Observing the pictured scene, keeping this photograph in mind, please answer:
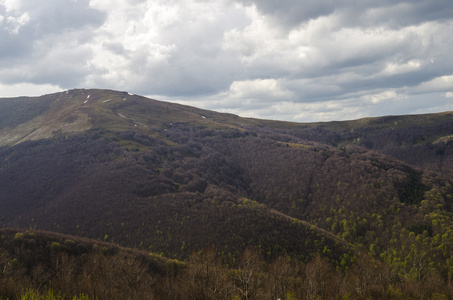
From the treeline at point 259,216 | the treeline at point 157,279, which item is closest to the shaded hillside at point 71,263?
the treeline at point 157,279

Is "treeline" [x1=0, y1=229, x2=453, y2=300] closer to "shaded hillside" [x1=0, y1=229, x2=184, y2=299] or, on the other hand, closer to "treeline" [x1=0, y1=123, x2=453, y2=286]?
"shaded hillside" [x1=0, y1=229, x2=184, y2=299]

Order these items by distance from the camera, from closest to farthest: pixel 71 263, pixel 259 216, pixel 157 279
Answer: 1. pixel 71 263
2. pixel 157 279
3. pixel 259 216

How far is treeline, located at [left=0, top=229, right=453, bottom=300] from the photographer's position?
42.0 meters

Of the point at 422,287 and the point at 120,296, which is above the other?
the point at 120,296

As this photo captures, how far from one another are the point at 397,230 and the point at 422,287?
88.4 metres

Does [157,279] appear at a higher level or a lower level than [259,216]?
higher

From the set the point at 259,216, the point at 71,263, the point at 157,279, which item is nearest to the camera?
the point at 71,263

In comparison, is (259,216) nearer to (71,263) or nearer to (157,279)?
(157,279)

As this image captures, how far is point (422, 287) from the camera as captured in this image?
61.0 meters

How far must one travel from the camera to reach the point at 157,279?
3162 inches

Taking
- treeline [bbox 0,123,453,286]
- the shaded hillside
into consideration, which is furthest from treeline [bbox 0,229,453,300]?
treeline [bbox 0,123,453,286]

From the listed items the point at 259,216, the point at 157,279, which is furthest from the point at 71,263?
the point at 259,216

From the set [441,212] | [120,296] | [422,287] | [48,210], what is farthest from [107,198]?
[441,212]

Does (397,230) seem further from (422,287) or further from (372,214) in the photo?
(422,287)
